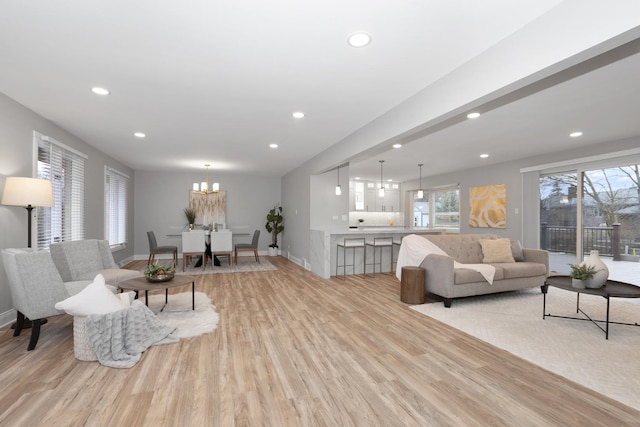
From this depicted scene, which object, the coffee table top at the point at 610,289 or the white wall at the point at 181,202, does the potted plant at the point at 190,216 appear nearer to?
the white wall at the point at 181,202

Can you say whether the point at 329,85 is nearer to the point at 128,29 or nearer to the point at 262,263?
the point at 128,29

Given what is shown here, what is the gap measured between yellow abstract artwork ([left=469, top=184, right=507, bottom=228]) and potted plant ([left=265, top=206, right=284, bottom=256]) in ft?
17.9

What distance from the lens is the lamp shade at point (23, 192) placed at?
3183 mm

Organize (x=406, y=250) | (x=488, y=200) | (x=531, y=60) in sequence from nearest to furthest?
(x=531, y=60) < (x=406, y=250) < (x=488, y=200)

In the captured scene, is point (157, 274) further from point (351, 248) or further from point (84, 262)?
point (351, 248)

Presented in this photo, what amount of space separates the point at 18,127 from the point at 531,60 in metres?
5.32

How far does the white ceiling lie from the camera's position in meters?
2.01

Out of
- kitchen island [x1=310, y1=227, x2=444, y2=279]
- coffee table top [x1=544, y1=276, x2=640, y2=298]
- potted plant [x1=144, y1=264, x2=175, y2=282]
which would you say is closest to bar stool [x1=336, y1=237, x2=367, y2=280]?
kitchen island [x1=310, y1=227, x2=444, y2=279]

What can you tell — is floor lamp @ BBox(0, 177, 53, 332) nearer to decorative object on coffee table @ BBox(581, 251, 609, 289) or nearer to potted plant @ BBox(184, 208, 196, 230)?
potted plant @ BBox(184, 208, 196, 230)

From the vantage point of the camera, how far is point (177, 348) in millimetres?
2830

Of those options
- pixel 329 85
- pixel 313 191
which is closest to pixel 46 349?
pixel 329 85

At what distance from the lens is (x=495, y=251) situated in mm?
4930

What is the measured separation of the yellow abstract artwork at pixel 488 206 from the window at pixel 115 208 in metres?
8.70

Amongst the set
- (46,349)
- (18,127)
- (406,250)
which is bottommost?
(46,349)
